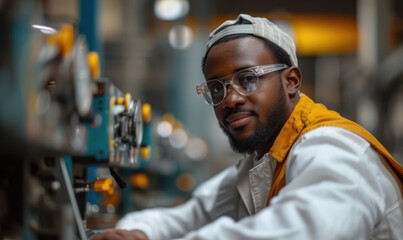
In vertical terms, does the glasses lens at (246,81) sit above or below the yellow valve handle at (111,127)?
above

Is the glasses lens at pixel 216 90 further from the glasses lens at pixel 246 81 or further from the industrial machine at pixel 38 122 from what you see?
the industrial machine at pixel 38 122

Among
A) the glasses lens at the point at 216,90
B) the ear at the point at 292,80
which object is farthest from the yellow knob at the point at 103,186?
the ear at the point at 292,80

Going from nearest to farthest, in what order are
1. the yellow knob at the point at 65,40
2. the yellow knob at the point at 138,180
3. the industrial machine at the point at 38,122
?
1. the industrial machine at the point at 38,122
2. the yellow knob at the point at 65,40
3. the yellow knob at the point at 138,180

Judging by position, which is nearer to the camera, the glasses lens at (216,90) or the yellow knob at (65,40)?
the yellow knob at (65,40)

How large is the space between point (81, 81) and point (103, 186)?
51 cm

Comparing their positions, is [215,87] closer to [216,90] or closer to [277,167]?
[216,90]

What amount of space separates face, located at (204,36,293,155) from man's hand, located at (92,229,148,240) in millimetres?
555

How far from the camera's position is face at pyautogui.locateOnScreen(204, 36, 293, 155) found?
5.84 ft

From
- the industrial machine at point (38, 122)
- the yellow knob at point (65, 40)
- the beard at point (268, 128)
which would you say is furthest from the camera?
the beard at point (268, 128)

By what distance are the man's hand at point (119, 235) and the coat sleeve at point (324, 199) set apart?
38cm

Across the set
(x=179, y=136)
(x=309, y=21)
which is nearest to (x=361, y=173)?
(x=179, y=136)

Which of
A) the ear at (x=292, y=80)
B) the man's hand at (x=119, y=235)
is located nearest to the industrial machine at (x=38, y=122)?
the man's hand at (x=119, y=235)

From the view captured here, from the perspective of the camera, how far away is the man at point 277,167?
1217 mm

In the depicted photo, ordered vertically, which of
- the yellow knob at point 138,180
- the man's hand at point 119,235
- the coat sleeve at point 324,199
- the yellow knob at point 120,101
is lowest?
the yellow knob at point 138,180
